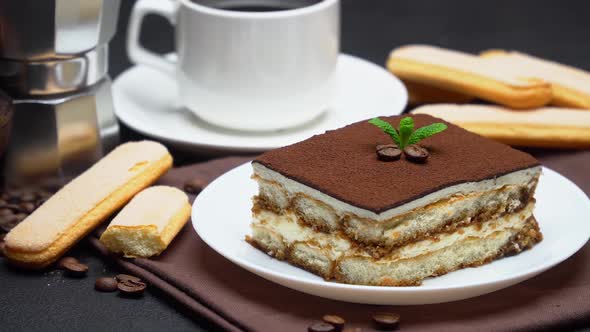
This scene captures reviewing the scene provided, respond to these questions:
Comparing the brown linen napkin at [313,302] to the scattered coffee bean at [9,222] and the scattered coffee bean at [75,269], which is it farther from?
the scattered coffee bean at [9,222]

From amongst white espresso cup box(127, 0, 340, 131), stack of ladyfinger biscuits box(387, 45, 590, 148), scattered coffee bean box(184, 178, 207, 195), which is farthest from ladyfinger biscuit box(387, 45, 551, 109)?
scattered coffee bean box(184, 178, 207, 195)

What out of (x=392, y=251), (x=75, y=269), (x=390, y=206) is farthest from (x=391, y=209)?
(x=75, y=269)

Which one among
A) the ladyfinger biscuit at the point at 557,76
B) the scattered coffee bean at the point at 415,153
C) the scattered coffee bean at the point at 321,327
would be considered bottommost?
the scattered coffee bean at the point at 321,327

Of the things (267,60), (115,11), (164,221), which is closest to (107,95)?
(115,11)

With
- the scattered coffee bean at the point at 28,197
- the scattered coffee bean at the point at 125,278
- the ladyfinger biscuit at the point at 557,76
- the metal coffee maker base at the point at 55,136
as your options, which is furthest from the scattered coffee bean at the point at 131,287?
the ladyfinger biscuit at the point at 557,76

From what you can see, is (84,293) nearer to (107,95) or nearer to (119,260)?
(119,260)
